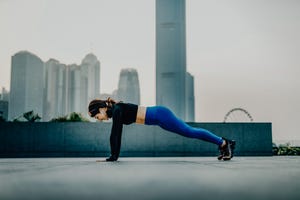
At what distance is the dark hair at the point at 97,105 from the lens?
20.5ft

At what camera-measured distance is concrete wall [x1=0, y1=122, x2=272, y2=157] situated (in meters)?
11.1

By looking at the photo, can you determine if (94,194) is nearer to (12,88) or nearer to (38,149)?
(38,149)

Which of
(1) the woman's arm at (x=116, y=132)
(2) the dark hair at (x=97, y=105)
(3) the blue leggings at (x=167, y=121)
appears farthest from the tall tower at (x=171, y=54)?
(1) the woman's arm at (x=116, y=132)

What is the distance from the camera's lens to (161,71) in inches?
6033

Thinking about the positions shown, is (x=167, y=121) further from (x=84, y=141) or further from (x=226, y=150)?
(x=84, y=141)

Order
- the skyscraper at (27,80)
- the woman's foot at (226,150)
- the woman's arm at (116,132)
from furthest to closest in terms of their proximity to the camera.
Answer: the skyscraper at (27,80) → the woman's foot at (226,150) → the woman's arm at (116,132)

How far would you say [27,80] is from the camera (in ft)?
620

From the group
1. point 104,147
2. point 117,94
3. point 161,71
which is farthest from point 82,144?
point 117,94

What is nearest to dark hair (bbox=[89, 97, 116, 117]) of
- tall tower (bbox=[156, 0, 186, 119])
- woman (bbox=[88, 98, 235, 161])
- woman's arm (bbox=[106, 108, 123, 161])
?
woman (bbox=[88, 98, 235, 161])

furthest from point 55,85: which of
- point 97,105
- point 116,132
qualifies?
point 116,132

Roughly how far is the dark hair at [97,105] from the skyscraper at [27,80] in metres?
177

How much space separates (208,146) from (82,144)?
393cm

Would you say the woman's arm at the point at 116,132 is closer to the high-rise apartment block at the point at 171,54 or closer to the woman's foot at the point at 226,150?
the woman's foot at the point at 226,150

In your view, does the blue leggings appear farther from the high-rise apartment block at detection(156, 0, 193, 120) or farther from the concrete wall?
the high-rise apartment block at detection(156, 0, 193, 120)
